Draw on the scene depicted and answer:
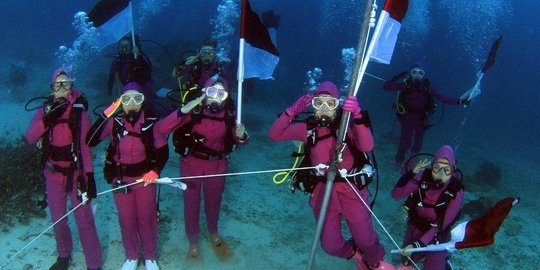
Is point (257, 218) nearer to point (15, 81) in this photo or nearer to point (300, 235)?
point (300, 235)

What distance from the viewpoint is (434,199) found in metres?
5.71

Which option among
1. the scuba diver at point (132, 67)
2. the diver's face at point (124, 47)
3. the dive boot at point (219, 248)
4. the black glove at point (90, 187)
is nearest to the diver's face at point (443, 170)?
the dive boot at point (219, 248)

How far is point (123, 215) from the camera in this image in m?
5.55

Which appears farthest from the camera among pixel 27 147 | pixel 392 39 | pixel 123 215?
pixel 27 147

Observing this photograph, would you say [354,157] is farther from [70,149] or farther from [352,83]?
[70,149]

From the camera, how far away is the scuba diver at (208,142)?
574cm

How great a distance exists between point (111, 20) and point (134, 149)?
11.2ft

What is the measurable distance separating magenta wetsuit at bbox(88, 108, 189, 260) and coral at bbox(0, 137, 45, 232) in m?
2.82

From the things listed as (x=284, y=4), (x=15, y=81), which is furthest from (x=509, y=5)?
(x=15, y=81)

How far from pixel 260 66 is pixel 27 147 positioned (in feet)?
26.5

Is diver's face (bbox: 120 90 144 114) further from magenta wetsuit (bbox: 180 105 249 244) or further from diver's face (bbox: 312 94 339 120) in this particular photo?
diver's face (bbox: 312 94 339 120)

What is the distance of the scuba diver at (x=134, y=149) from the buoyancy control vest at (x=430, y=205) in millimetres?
3698

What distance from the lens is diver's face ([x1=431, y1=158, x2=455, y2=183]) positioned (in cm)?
562

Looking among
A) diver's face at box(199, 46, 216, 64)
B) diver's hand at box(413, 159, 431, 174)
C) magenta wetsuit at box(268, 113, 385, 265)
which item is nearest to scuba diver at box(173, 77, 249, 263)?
magenta wetsuit at box(268, 113, 385, 265)
